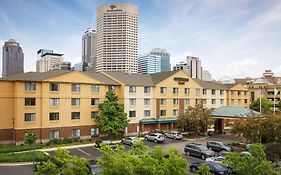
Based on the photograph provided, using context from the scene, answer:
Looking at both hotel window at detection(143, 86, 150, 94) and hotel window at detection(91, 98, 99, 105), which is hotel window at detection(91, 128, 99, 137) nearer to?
hotel window at detection(91, 98, 99, 105)

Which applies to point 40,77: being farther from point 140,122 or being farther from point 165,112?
point 165,112

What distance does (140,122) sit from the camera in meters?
58.0

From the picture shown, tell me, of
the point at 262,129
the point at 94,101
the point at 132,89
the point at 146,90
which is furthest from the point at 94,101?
the point at 262,129

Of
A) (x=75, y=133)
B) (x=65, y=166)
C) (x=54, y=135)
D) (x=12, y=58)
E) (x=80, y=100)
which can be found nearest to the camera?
(x=65, y=166)

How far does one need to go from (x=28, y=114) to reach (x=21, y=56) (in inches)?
6403

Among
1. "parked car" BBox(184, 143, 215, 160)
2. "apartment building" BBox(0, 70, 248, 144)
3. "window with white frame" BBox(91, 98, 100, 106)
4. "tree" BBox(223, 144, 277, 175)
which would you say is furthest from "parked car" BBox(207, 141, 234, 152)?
"tree" BBox(223, 144, 277, 175)

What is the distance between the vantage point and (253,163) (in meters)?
18.1

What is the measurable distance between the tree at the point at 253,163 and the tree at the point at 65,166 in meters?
9.63

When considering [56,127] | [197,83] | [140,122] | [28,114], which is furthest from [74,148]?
[197,83]

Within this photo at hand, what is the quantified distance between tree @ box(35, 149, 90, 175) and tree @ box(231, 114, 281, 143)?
2909 centimetres

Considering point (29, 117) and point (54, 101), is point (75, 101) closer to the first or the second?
point (54, 101)

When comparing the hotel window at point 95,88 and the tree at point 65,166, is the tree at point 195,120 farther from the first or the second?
the tree at point 65,166

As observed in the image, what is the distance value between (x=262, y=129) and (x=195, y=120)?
15361 millimetres

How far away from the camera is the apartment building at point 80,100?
4438cm
